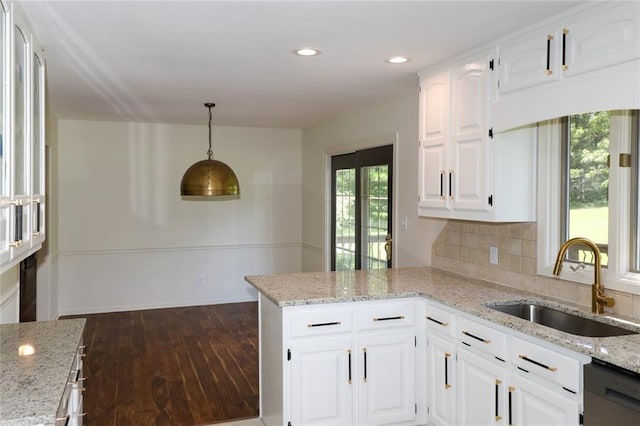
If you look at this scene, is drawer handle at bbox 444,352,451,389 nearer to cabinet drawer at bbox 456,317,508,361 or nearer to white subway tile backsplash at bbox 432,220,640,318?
cabinet drawer at bbox 456,317,508,361

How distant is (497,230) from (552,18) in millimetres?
1408

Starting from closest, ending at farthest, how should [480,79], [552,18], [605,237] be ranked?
[552,18]
[605,237]
[480,79]

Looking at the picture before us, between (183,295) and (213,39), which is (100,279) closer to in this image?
(183,295)

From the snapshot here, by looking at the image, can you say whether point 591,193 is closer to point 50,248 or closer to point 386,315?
point 386,315

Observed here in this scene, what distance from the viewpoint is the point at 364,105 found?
509 cm

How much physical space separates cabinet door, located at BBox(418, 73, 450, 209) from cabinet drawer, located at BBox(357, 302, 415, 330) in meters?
0.75

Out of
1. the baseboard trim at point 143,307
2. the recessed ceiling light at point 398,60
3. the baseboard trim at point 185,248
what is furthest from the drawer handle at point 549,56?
the baseboard trim at point 143,307

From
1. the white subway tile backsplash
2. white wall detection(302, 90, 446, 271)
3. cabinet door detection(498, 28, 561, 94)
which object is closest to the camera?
cabinet door detection(498, 28, 561, 94)

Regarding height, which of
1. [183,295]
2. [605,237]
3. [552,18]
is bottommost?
[183,295]

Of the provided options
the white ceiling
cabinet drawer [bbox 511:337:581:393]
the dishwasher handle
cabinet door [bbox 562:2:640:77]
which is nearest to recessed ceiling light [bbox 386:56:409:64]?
the white ceiling

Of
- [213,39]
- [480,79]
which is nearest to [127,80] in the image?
[213,39]

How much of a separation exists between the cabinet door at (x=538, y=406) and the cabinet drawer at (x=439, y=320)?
512mm

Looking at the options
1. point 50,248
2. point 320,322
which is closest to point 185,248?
point 50,248

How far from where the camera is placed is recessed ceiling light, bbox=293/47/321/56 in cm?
310
